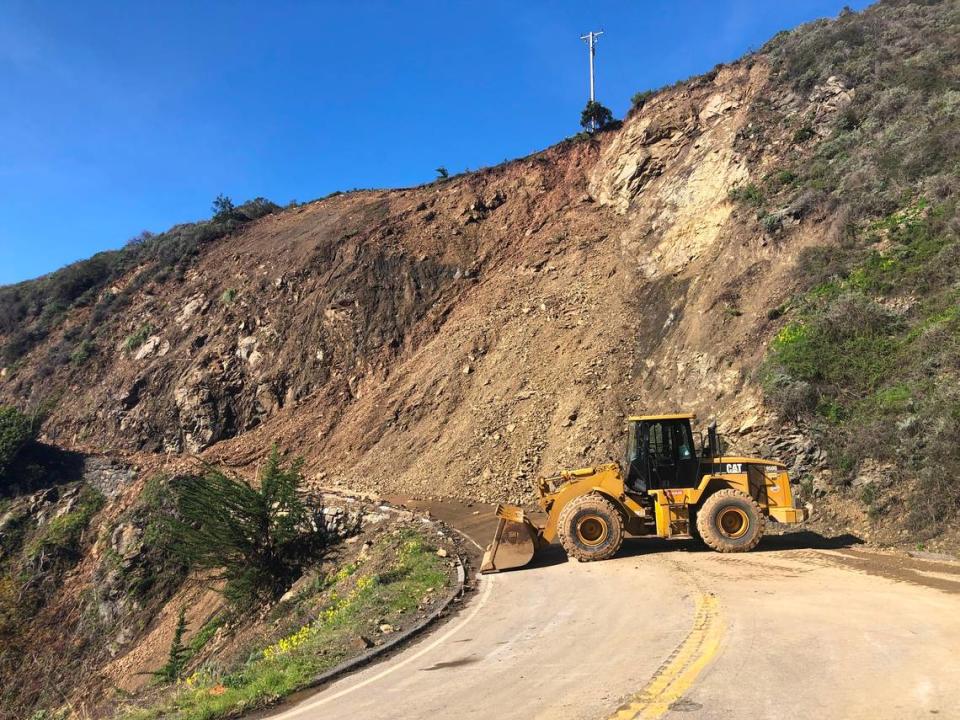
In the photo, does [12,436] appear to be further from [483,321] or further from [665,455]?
[665,455]

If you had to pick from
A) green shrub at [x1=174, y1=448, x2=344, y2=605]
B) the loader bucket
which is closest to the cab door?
the loader bucket

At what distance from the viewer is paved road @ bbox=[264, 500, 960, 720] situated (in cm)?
411

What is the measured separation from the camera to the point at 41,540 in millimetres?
20438

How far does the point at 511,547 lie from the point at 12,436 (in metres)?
23.1

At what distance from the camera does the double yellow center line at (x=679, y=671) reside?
13.2 ft

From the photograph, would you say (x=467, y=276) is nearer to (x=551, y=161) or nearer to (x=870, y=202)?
(x=551, y=161)

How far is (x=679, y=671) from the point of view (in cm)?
467

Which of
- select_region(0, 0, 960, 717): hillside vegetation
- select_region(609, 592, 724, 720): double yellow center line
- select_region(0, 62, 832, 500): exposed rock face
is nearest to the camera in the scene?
select_region(609, 592, 724, 720): double yellow center line

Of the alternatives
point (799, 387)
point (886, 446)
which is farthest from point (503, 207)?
point (886, 446)

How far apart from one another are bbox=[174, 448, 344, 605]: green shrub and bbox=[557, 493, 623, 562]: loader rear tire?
8028 millimetres

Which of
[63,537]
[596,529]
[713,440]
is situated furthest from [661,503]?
[63,537]

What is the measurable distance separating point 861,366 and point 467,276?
60.7ft

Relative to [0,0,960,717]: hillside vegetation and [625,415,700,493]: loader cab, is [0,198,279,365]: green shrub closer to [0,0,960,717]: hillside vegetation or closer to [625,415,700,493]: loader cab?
[0,0,960,717]: hillside vegetation

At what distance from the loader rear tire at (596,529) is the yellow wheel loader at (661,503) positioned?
0.05 feet
